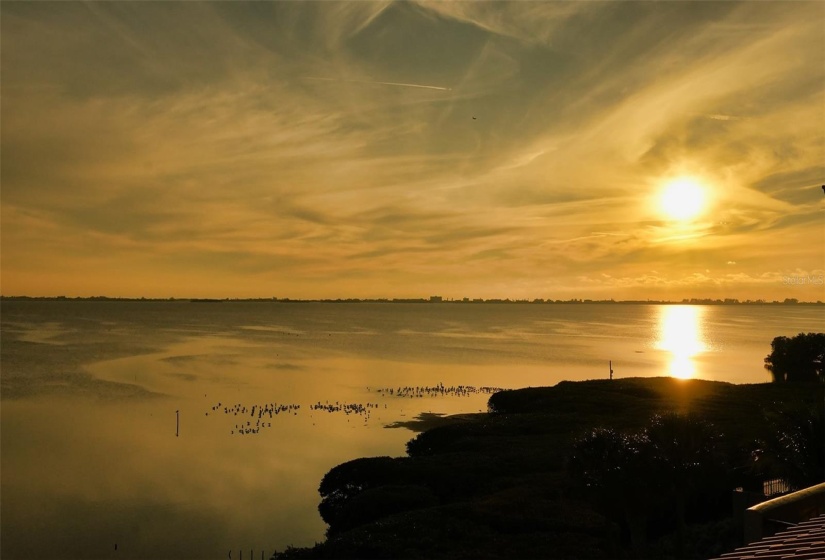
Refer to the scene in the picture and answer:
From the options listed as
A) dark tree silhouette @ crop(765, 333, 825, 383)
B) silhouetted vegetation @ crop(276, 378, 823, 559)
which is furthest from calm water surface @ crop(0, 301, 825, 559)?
dark tree silhouette @ crop(765, 333, 825, 383)

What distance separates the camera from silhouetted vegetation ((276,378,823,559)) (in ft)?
82.6

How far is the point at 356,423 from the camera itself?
70562 mm

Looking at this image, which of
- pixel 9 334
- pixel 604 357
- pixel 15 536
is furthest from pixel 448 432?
pixel 9 334

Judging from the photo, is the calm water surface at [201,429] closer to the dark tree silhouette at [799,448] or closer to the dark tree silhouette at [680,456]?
the dark tree silhouette at [680,456]

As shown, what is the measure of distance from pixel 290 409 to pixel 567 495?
51889mm

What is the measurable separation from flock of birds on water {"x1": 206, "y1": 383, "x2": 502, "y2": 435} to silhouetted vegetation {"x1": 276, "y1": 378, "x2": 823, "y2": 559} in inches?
1088

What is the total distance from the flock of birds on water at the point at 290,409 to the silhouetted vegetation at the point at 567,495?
2763 centimetres

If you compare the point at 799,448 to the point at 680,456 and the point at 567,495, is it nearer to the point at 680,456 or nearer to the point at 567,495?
the point at 680,456

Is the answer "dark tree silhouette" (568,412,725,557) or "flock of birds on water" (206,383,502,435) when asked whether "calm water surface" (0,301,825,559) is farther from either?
"dark tree silhouette" (568,412,725,557)

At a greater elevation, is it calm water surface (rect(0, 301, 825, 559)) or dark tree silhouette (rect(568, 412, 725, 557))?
dark tree silhouette (rect(568, 412, 725, 557))

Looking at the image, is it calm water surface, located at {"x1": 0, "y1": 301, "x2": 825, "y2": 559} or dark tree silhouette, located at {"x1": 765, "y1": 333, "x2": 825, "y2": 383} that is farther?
dark tree silhouette, located at {"x1": 765, "y1": 333, "x2": 825, "y2": 383}

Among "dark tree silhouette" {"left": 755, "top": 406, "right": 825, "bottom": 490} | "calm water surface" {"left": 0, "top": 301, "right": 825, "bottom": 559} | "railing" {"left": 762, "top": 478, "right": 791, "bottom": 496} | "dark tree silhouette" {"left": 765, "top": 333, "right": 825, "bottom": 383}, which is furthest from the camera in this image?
"dark tree silhouette" {"left": 765, "top": 333, "right": 825, "bottom": 383}

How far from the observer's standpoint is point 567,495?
1292 inches

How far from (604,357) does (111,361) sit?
108 m
